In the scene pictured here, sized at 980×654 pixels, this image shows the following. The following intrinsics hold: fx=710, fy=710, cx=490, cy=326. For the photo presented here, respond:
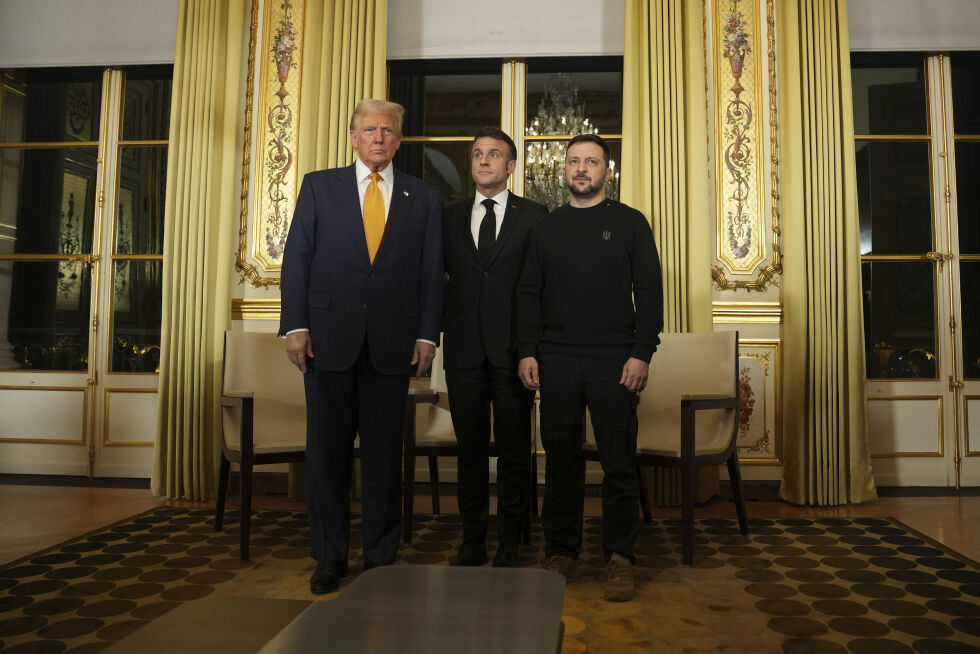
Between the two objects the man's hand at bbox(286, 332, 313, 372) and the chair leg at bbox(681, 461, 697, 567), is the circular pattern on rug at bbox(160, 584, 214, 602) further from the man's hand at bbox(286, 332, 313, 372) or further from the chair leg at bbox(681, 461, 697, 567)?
the chair leg at bbox(681, 461, 697, 567)

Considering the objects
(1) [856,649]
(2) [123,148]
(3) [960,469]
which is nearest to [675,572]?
(1) [856,649]

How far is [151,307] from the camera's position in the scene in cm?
429

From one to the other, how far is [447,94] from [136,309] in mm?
2276

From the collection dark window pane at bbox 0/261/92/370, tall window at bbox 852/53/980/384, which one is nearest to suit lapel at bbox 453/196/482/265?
tall window at bbox 852/53/980/384

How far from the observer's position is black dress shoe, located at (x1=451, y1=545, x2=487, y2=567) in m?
2.40

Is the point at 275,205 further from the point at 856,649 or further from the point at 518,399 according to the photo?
the point at 856,649

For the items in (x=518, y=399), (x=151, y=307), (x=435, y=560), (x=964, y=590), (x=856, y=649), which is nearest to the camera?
(x=856, y=649)

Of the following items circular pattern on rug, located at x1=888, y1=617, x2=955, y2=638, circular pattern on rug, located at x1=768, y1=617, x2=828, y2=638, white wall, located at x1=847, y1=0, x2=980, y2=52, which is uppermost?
white wall, located at x1=847, y1=0, x2=980, y2=52

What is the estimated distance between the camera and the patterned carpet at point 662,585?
1.83 m

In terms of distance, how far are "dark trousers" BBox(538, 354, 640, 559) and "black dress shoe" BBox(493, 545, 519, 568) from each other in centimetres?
12

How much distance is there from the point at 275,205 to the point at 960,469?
4.08m

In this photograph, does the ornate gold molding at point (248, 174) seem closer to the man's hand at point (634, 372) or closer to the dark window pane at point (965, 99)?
the man's hand at point (634, 372)

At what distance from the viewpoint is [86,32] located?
14.0 ft

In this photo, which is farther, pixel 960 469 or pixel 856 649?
pixel 960 469
